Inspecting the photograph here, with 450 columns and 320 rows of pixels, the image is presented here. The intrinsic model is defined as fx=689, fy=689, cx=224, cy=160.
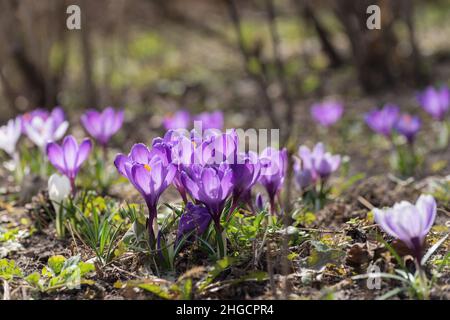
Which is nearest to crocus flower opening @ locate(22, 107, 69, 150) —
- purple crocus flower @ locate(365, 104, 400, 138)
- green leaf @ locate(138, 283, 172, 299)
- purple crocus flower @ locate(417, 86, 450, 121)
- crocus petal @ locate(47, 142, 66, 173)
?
crocus petal @ locate(47, 142, 66, 173)

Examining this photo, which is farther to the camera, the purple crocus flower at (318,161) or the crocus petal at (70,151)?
the purple crocus flower at (318,161)

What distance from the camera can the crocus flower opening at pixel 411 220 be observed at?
71.9 inches

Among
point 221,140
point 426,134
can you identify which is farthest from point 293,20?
point 221,140

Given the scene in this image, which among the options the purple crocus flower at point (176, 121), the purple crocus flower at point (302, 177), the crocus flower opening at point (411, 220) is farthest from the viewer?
the purple crocus flower at point (176, 121)

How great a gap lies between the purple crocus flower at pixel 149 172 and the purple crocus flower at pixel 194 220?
9cm

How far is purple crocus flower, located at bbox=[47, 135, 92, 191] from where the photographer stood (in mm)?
2514

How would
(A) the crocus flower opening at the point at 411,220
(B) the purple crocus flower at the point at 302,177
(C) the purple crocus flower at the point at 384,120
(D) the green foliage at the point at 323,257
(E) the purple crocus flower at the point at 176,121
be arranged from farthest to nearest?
1. (E) the purple crocus flower at the point at 176,121
2. (C) the purple crocus flower at the point at 384,120
3. (B) the purple crocus flower at the point at 302,177
4. (D) the green foliage at the point at 323,257
5. (A) the crocus flower opening at the point at 411,220

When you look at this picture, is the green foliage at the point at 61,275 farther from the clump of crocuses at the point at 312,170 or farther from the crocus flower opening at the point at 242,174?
the clump of crocuses at the point at 312,170

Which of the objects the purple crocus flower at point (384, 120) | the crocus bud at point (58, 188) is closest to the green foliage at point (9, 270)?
the crocus bud at point (58, 188)

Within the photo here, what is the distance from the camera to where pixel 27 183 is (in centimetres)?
303

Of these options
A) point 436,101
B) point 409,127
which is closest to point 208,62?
point 436,101

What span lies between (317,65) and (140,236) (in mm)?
4498

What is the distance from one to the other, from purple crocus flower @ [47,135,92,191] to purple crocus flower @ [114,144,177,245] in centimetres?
57

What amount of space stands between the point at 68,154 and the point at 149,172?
0.70 m
